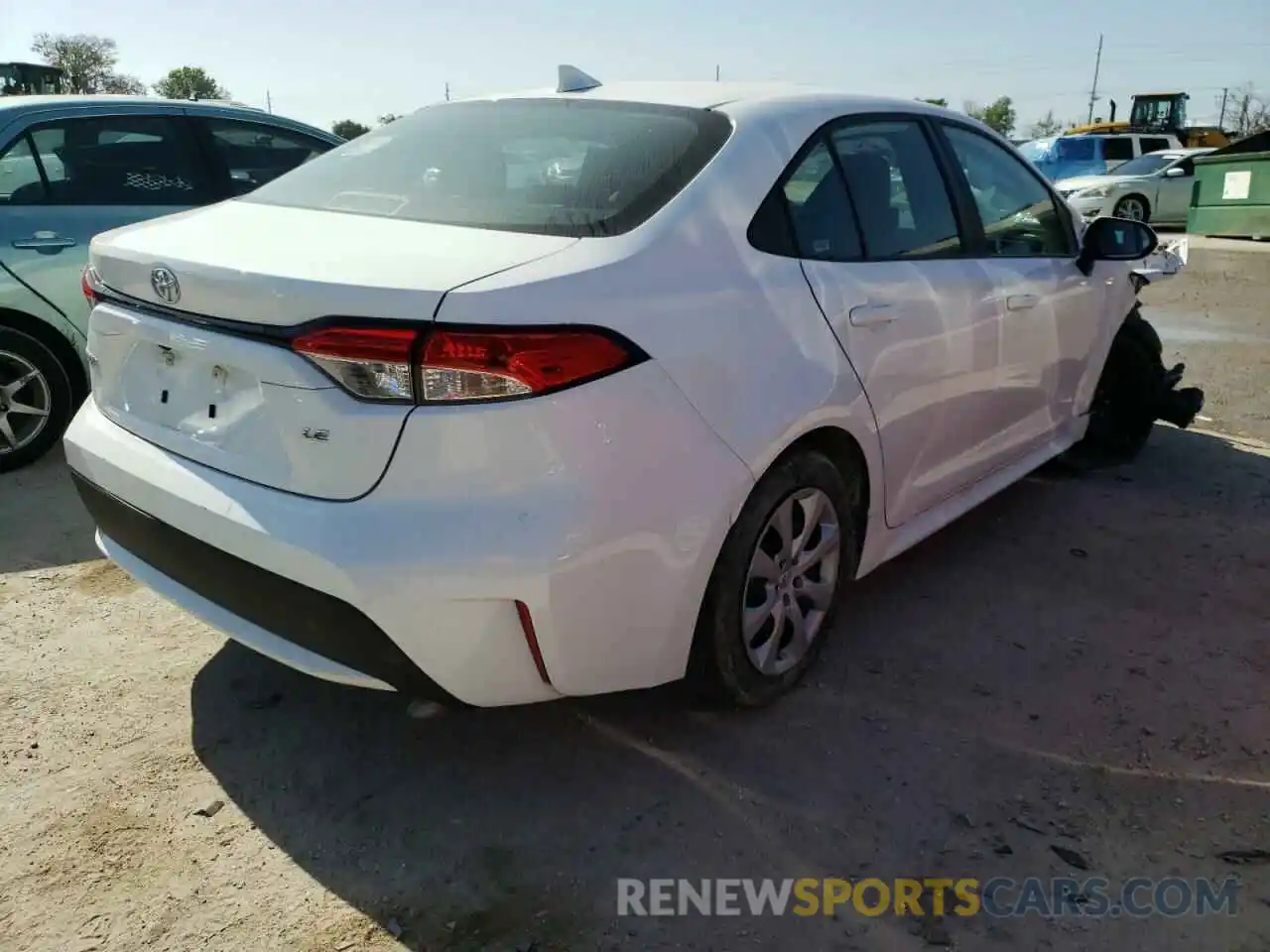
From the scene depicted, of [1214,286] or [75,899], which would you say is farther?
[1214,286]

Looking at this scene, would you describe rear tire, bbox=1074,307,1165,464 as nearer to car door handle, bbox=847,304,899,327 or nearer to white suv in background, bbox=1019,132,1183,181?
car door handle, bbox=847,304,899,327

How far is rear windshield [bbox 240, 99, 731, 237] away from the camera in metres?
2.37

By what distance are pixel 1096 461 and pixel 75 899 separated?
4544mm

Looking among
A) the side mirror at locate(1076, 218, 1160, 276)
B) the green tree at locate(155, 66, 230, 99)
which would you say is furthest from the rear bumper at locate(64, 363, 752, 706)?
the green tree at locate(155, 66, 230, 99)

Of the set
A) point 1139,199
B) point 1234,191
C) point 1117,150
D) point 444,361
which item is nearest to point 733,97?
point 444,361

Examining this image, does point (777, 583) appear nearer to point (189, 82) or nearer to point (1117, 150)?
point (1117, 150)

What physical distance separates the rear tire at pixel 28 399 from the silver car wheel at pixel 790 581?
357 centimetres

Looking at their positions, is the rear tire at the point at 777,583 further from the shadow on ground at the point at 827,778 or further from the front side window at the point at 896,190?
the front side window at the point at 896,190

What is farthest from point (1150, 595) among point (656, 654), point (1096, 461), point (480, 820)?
point (480, 820)

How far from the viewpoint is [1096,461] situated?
16.4 ft

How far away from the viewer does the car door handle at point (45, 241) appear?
4469mm

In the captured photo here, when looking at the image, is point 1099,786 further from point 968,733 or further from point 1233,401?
point 1233,401

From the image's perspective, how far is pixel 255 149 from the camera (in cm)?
536

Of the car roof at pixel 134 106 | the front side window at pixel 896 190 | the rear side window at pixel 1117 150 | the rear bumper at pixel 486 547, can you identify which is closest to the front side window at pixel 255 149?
the car roof at pixel 134 106
